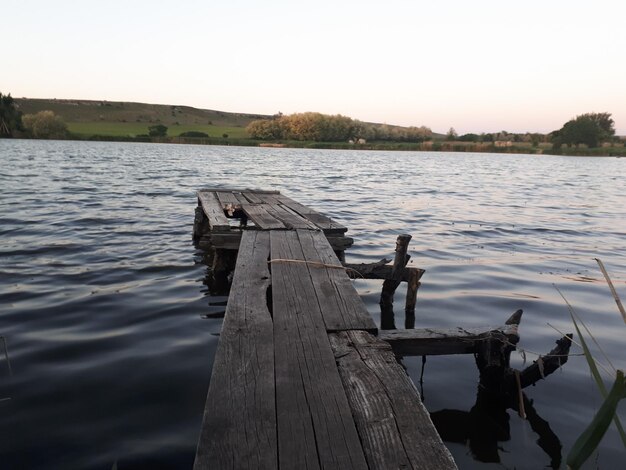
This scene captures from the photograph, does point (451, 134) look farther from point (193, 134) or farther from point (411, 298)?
point (411, 298)

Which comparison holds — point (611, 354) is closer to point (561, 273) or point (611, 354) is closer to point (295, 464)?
point (561, 273)

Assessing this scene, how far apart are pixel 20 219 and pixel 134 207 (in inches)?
145

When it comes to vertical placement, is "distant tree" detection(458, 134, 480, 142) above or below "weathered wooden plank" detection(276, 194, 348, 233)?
above

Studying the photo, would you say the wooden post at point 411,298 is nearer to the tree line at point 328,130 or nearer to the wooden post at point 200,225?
the wooden post at point 200,225

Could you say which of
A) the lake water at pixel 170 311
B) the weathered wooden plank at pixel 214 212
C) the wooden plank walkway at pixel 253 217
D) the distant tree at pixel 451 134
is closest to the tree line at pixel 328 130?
the distant tree at pixel 451 134

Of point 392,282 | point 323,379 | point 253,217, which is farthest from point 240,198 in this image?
point 323,379

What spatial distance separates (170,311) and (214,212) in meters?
2.85

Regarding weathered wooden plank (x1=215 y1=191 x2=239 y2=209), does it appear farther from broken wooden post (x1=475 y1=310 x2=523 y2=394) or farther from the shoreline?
the shoreline

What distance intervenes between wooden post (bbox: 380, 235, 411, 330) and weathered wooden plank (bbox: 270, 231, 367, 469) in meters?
2.28

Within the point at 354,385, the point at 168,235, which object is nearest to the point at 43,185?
the point at 168,235

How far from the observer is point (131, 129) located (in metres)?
96.9

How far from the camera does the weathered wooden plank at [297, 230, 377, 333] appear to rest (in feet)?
12.5

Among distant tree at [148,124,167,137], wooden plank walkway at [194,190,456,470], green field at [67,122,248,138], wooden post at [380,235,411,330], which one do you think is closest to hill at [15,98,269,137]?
green field at [67,122,248,138]

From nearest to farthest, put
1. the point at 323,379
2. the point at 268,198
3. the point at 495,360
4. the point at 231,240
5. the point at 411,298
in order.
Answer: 1. the point at 323,379
2. the point at 495,360
3. the point at 411,298
4. the point at 231,240
5. the point at 268,198
